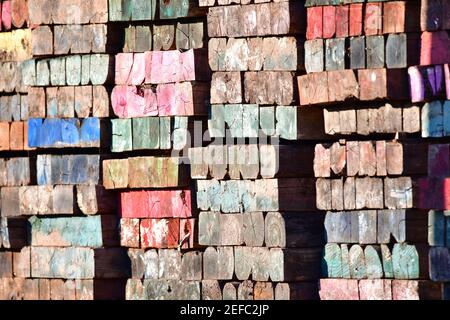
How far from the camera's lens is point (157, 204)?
12.4 meters

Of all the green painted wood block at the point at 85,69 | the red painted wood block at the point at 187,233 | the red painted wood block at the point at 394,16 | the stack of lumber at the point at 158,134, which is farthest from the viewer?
the green painted wood block at the point at 85,69

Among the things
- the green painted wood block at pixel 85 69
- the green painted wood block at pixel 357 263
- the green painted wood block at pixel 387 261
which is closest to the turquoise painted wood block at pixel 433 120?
the green painted wood block at pixel 387 261

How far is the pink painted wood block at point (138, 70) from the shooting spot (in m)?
12.4

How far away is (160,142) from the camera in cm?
1225

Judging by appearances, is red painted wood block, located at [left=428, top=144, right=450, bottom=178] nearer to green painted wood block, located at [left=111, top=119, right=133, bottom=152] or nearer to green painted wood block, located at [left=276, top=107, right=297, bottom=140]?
green painted wood block, located at [left=276, top=107, right=297, bottom=140]

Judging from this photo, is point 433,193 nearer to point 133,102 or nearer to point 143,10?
point 133,102

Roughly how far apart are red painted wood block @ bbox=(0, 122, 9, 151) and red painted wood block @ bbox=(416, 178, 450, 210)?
14.4 feet

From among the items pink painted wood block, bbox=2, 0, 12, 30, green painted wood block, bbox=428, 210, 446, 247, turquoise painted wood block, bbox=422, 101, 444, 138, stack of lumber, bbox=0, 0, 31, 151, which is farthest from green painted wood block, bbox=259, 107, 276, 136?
pink painted wood block, bbox=2, 0, 12, 30

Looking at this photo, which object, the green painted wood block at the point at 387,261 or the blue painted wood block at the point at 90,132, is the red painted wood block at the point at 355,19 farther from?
the blue painted wood block at the point at 90,132

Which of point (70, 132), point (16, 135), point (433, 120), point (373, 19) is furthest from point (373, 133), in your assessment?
point (16, 135)

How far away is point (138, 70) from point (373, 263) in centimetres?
278

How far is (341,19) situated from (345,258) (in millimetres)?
1873

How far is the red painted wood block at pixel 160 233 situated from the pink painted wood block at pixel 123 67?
1244mm
